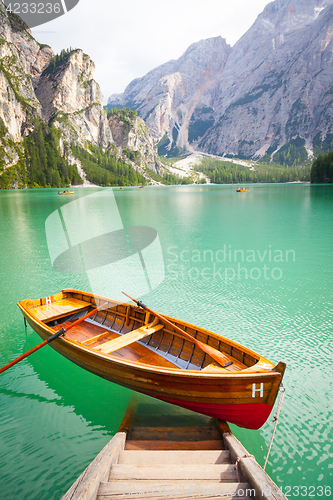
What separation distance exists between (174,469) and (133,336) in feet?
14.0

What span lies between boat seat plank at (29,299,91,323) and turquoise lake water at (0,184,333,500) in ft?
4.42

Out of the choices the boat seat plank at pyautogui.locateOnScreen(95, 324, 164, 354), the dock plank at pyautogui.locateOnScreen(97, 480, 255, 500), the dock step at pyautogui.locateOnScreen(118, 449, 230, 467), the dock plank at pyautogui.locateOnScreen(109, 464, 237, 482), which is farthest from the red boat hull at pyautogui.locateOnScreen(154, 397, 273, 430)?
the boat seat plank at pyautogui.locateOnScreen(95, 324, 164, 354)

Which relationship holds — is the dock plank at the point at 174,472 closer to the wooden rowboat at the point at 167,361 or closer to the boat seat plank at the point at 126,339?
the wooden rowboat at the point at 167,361

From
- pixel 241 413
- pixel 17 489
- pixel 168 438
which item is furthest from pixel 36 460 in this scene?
pixel 241 413

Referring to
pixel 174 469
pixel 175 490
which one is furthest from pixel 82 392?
pixel 175 490

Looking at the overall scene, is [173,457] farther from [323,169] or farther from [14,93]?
[14,93]

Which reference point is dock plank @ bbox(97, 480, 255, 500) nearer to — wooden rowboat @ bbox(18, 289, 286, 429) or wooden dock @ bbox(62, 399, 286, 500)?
wooden dock @ bbox(62, 399, 286, 500)

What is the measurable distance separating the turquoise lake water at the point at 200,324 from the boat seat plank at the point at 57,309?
1.35 meters

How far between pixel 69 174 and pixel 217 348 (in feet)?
632

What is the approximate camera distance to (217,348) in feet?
24.8

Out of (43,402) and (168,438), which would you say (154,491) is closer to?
(168,438)

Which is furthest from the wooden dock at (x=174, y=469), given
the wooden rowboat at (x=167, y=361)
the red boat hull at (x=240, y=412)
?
the wooden rowboat at (x=167, y=361)

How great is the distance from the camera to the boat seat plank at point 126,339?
7.91 meters

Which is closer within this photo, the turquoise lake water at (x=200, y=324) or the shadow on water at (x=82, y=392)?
the turquoise lake water at (x=200, y=324)
